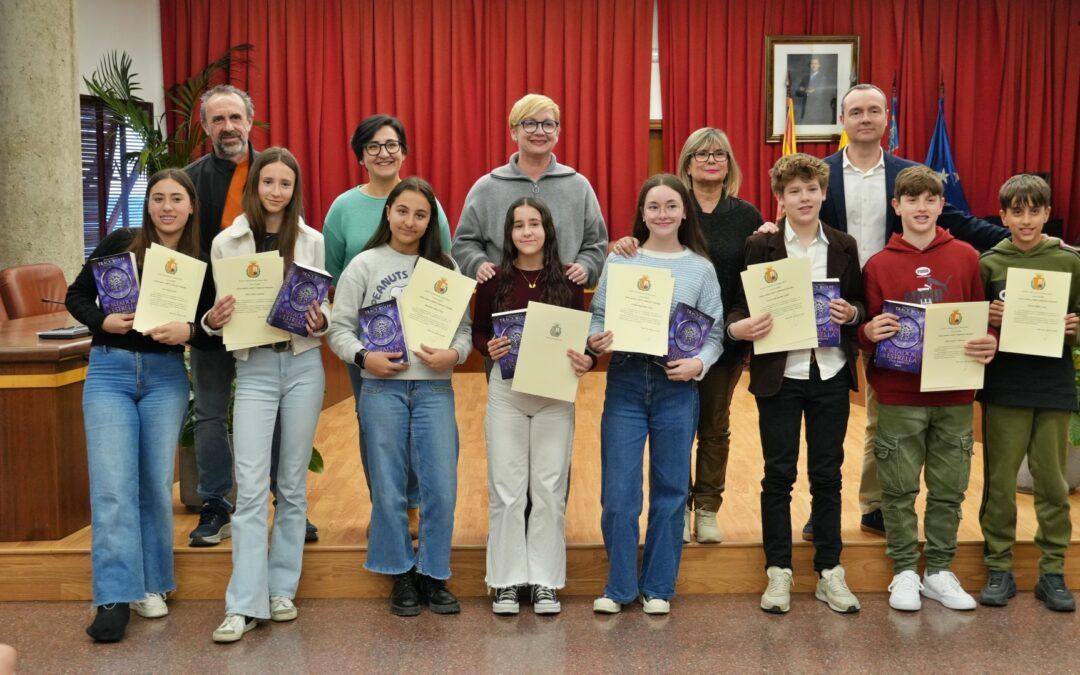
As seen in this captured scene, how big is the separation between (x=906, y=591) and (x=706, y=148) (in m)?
1.49

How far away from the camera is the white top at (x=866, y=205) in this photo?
3365 millimetres

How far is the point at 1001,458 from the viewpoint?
3.18m

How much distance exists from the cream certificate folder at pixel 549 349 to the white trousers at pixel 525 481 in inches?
4.5

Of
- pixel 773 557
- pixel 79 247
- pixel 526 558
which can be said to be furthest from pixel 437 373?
pixel 79 247

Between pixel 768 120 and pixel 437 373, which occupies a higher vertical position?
pixel 768 120

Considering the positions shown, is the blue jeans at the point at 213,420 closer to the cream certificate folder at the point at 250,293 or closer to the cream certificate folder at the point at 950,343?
the cream certificate folder at the point at 250,293

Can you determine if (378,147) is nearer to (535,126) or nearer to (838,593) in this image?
(535,126)

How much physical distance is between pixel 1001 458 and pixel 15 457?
313cm

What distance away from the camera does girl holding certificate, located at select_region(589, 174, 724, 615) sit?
3062 mm

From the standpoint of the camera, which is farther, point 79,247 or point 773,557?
point 79,247

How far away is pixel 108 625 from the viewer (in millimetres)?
2949

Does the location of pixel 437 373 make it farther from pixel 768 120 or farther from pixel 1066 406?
pixel 768 120

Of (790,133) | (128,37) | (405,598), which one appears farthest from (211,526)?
(790,133)

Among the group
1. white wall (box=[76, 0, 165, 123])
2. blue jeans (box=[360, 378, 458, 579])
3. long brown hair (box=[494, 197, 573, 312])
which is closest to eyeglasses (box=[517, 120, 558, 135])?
Result: long brown hair (box=[494, 197, 573, 312])
